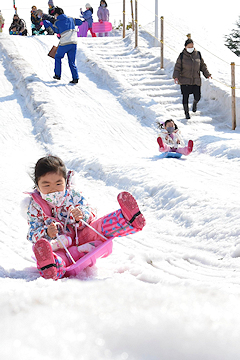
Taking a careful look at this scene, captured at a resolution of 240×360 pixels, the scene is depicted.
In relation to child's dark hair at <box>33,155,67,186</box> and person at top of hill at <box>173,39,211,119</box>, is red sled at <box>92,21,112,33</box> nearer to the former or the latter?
person at top of hill at <box>173,39,211,119</box>

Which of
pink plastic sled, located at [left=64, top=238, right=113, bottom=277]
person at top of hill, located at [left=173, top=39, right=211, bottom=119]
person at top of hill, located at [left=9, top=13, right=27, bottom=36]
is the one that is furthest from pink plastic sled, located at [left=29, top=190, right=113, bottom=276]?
person at top of hill, located at [left=9, top=13, right=27, bottom=36]

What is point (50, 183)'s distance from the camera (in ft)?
8.64

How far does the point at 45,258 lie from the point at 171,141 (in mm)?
3968

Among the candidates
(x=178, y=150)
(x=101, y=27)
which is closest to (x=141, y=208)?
(x=178, y=150)

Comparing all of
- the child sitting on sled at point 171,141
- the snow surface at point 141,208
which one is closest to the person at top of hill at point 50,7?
the snow surface at point 141,208

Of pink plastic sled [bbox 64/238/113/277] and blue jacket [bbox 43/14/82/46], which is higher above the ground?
blue jacket [bbox 43/14/82/46]

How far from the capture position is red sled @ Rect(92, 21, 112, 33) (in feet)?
52.1

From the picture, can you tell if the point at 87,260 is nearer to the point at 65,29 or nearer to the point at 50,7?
the point at 65,29

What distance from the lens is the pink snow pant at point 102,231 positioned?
103 inches

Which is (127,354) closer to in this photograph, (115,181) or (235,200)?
(235,200)

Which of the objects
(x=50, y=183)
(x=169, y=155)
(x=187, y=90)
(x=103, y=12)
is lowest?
(x=169, y=155)

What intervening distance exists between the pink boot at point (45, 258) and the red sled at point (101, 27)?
14.9 metres

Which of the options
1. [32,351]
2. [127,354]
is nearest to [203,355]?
[127,354]

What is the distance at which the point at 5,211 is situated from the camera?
404 centimetres
